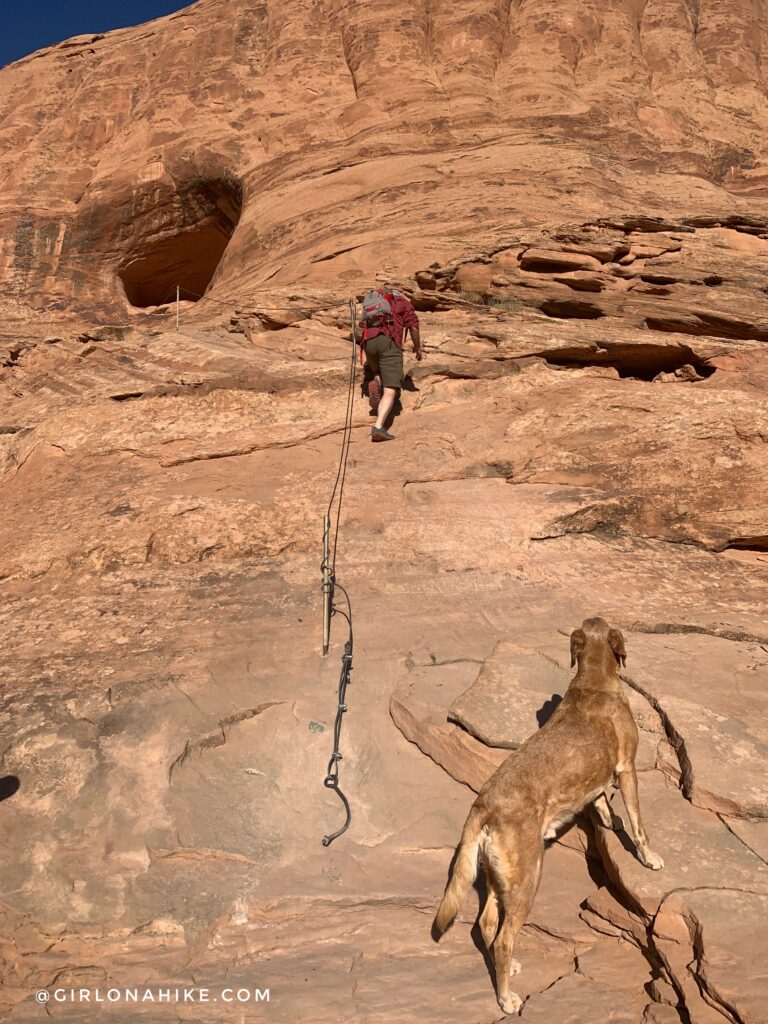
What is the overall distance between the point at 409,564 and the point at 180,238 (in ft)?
46.1

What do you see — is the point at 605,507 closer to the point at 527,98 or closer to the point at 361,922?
the point at 361,922

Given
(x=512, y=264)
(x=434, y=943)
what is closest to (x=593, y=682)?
(x=434, y=943)

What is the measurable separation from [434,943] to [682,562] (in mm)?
4126

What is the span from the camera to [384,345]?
786 centimetres

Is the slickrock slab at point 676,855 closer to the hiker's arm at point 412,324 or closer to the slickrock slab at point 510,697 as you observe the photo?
the slickrock slab at point 510,697

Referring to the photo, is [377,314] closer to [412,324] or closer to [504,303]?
[412,324]

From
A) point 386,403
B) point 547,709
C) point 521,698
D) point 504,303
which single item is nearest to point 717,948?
point 547,709

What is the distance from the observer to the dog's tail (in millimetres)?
3430

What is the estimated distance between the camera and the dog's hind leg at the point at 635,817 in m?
3.67

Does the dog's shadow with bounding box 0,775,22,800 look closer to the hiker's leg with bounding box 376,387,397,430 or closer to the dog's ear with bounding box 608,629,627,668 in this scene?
the dog's ear with bounding box 608,629,627,668

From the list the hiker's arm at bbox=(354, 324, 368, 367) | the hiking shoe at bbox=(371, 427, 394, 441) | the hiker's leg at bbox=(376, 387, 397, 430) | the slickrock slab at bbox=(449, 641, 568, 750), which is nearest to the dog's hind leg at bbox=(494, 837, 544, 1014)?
the slickrock slab at bbox=(449, 641, 568, 750)

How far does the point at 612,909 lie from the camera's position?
12.2 feet

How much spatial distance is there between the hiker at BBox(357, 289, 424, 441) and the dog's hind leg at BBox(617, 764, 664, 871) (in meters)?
4.48

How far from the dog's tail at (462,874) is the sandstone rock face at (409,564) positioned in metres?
0.38
